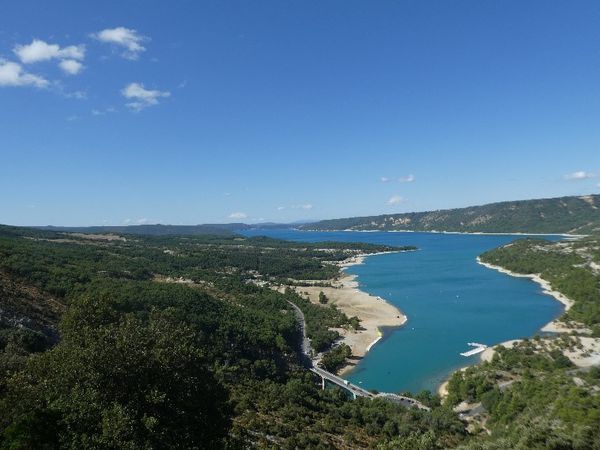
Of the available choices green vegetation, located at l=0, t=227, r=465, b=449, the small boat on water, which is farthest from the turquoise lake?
green vegetation, located at l=0, t=227, r=465, b=449

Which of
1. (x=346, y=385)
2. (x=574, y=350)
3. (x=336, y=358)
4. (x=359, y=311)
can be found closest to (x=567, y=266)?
(x=359, y=311)

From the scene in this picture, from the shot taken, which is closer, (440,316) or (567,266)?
(440,316)

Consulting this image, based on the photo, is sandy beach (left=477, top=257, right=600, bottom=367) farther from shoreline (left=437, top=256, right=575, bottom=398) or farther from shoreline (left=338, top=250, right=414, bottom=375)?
shoreline (left=338, top=250, right=414, bottom=375)

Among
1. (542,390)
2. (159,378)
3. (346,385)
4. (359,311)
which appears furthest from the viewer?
(359,311)

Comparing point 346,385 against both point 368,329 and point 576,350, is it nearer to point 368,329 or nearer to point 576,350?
point 368,329

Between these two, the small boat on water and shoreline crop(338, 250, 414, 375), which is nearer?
shoreline crop(338, 250, 414, 375)

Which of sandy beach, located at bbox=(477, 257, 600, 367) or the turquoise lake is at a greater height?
sandy beach, located at bbox=(477, 257, 600, 367)

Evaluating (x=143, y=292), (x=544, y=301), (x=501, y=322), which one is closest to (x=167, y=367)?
(x=143, y=292)
